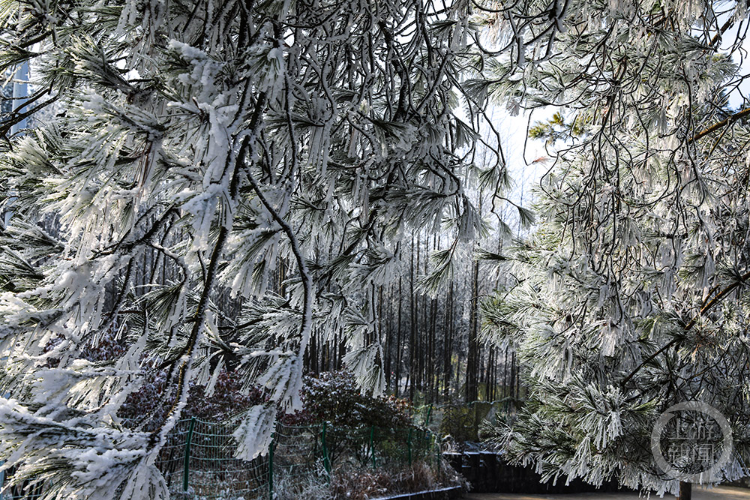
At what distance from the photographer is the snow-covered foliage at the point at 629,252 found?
2.90 meters

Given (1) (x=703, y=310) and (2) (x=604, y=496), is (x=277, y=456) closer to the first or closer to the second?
(1) (x=703, y=310)

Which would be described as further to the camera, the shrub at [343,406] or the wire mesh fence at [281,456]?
the shrub at [343,406]

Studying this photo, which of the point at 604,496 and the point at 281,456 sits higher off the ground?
the point at 281,456

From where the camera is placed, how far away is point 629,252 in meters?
3.26

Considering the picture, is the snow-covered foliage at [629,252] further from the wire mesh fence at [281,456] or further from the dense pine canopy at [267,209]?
the wire mesh fence at [281,456]

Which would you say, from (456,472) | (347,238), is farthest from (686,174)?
(456,472)

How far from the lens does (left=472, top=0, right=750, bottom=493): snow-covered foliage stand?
9.51 ft

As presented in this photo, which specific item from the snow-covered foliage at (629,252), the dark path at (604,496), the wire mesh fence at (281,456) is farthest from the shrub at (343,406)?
the snow-covered foliage at (629,252)

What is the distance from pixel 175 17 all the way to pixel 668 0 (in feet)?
6.84

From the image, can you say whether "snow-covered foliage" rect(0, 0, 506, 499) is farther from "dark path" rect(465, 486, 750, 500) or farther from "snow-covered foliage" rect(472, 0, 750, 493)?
"dark path" rect(465, 486, 750, 500)

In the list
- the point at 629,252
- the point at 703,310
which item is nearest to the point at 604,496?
the point at 703,310

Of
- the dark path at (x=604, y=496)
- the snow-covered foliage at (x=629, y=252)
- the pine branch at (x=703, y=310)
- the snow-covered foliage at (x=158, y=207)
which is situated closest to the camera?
the snow-covered foliage at (x=158, y=207)

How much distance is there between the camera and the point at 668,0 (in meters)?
2.43

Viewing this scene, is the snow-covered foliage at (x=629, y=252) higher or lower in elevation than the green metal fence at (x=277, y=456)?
higher
